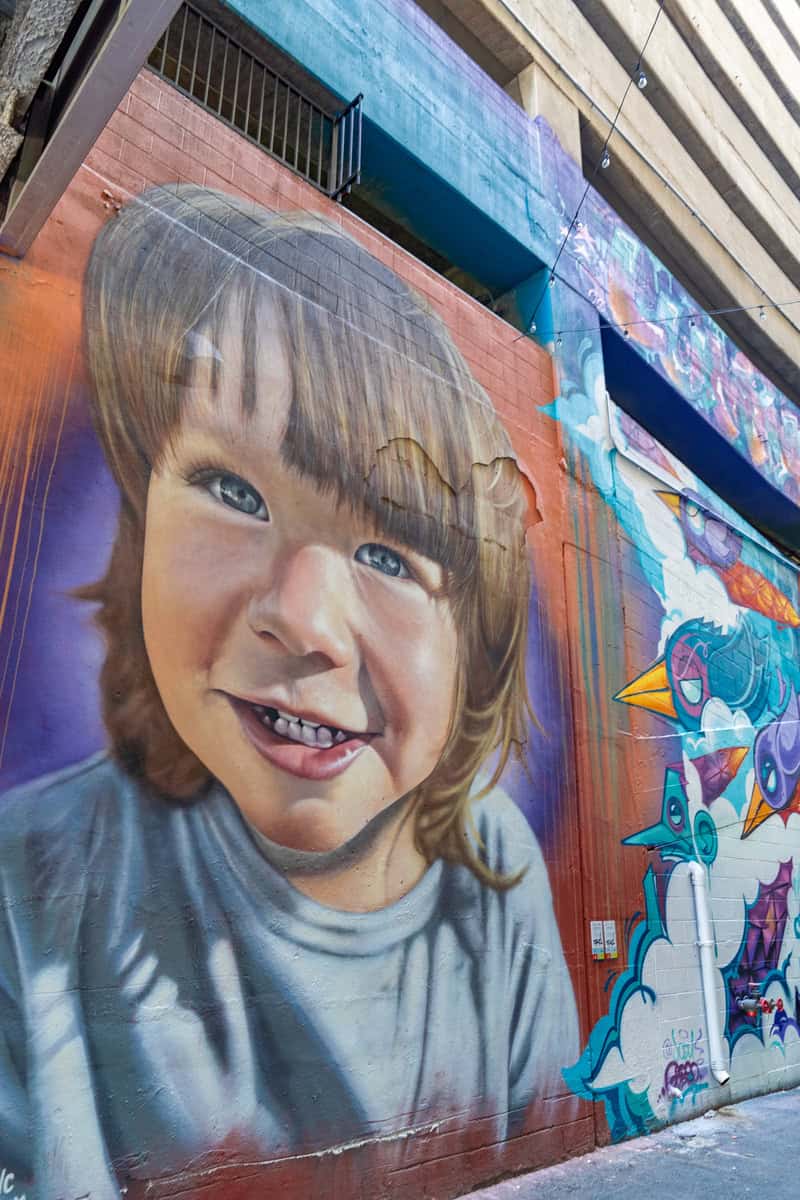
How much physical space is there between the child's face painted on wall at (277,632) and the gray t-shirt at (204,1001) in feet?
1.33

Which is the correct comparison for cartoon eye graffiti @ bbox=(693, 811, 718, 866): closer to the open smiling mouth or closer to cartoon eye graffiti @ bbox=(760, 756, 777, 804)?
cartoon eye graffiti @ bbox=(760, 756, 777, 804)

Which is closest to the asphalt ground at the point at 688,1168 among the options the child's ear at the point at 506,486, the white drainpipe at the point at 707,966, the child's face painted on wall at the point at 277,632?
the white drainpipe at the point at 707,966

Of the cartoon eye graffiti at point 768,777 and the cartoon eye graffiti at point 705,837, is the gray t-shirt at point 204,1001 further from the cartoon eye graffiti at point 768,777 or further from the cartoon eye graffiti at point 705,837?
the cartoon eye graffiti at point 768,777

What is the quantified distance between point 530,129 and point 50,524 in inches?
265

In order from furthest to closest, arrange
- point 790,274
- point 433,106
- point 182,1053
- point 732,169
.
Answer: point 790,274
point 732,169
point 433,106
point 182,1053

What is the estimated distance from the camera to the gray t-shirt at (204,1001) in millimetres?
3463

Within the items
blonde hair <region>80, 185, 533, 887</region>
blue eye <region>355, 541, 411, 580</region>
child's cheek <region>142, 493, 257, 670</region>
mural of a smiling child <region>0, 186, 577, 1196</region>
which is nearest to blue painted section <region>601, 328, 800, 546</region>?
blonde hair <region>80, 185, 533, 887</region>

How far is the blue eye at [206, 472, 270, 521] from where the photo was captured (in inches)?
186

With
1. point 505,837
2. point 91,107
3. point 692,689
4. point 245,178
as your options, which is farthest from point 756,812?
point 91,107

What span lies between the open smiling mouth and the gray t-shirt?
1.27 feet

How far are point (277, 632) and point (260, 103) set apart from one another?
3.83m

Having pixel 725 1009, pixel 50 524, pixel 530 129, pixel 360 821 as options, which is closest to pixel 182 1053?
pixel 360 821

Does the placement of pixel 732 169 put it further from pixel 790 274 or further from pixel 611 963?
pixel 611 963

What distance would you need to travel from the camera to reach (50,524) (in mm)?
3965
